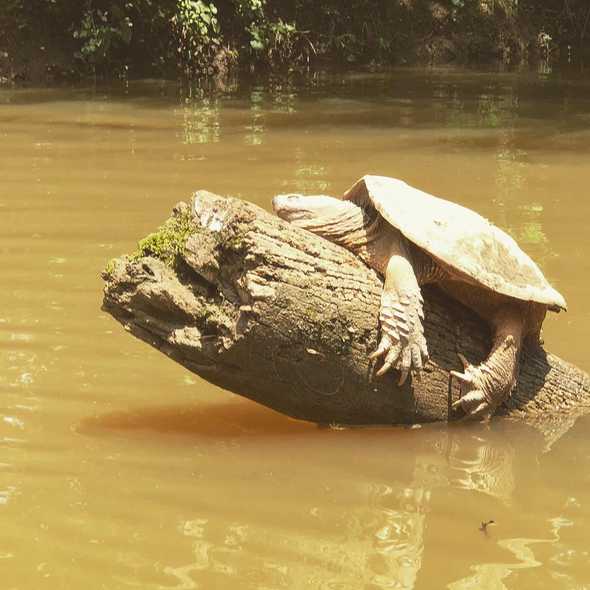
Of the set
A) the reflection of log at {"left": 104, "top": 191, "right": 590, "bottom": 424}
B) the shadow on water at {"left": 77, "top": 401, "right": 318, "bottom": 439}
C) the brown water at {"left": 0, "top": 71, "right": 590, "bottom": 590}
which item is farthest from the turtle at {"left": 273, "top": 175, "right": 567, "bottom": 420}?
the shadow on water at {"left": 77, "top": 401, "right": 318, "bottom": 439}

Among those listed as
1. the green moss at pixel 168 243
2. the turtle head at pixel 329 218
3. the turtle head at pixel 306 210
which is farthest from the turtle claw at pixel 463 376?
the green moss at pixel 168 243

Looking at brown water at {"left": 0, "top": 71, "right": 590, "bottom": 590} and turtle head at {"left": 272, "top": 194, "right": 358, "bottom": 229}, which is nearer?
brown water at {"left": 0, "top": 71, "right": 590, "bottom": 590}

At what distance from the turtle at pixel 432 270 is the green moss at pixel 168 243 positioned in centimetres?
47

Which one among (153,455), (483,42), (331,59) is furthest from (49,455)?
(483,42)

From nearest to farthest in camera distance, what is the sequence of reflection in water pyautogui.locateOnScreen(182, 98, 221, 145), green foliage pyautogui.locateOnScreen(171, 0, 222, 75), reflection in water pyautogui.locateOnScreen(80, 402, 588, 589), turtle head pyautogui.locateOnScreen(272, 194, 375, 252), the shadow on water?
1. reflection in water pyautogui.locateOnScreen(80, 402, 588, 589)
2. turtle head pyautogui.locateOnScreen(272, 194, 375, 252)
3. the shadow on water
4. reflection in water pyautogui.locateOnScreen(182, 98, 221, 145)
5. green foliage pyautogui.locateOnScreen(171, 0, 222, 75)

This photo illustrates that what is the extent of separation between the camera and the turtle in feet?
14.6

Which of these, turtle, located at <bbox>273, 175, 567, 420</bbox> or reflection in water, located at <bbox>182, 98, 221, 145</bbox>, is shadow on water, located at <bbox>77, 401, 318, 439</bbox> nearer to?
turtle, located at <bbox>273, 175, 567, 420</bbox>

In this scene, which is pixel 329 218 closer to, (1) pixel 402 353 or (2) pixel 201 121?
(1) pixel 402 353

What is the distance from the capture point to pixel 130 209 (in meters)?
8.80

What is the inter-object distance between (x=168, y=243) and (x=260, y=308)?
480mm

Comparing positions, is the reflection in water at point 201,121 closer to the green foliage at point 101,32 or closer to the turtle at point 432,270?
the green foliage at point 101,32

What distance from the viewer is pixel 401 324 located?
438 centimetres

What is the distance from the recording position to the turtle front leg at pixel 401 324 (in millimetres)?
4387

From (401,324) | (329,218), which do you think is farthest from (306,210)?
(401,324)
